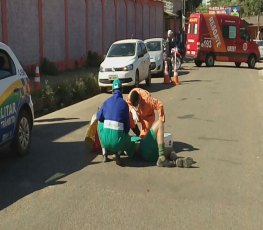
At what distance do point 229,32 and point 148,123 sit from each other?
24259mm

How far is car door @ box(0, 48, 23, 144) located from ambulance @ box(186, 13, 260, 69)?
2356cm

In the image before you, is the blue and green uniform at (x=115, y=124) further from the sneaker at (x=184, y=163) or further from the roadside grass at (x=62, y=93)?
the roadside grass at (x=62, y=93)

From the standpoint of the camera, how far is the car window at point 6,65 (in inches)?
298

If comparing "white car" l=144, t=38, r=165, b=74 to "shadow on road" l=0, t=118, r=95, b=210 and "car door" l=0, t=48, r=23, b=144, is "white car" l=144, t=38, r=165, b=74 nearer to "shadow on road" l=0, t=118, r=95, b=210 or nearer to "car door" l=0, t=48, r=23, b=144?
"shadow on road" l=0, t=118, r=95, b=210

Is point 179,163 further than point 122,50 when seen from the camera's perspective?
No

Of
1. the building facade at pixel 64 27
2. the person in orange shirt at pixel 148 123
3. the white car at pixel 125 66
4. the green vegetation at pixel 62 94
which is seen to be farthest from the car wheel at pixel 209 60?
the person in orange shirt at pixel 148 123

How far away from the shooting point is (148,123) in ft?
26.7

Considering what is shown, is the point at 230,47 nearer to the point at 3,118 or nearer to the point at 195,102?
the point at 195,102

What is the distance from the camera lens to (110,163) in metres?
7.62

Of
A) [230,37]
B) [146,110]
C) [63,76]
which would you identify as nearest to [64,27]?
[63,76]

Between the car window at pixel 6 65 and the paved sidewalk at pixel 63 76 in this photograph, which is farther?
the paved sidewalk at pixel 63 76

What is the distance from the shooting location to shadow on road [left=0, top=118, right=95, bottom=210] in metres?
6.38

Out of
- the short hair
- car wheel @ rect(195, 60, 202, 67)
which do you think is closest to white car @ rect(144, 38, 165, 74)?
car wheel @ rect(195, 60, 202, 67)

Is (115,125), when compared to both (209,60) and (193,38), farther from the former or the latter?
(209,60)
